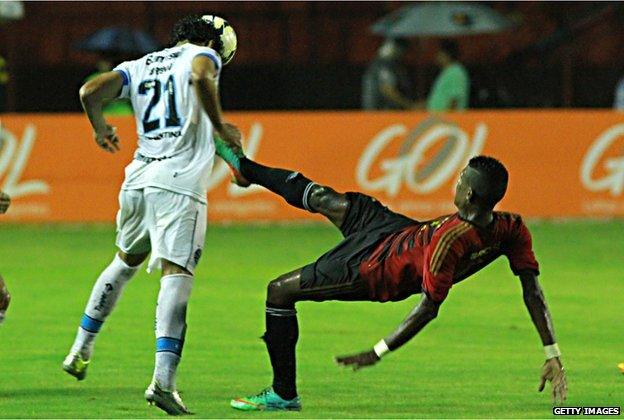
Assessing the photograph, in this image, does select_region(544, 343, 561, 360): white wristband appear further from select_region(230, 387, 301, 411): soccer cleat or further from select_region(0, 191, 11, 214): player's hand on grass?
select_region(0, 191, 11, 214): player's hand on grass

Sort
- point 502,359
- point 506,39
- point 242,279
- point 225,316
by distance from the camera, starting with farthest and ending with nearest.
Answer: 1. point 506,39
2. point 242,279
3. point 225,316
4. point 502,359

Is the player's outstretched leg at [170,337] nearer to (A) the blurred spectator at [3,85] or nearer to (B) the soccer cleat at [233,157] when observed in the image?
(B) the soccer cleat at [233,157]

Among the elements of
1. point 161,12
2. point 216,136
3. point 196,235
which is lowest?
point 196,235

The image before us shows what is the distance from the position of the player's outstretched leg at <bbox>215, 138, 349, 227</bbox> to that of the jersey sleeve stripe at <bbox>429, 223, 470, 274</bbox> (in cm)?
88

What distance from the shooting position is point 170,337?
8438mm

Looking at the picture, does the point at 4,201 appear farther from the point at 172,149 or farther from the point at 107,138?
the point at 172,149

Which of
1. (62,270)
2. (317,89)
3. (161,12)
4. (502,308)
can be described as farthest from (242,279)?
(161,12)

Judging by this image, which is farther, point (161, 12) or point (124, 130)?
point (161, 12)

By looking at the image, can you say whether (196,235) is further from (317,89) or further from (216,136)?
(317,89)

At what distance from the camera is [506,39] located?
25.1 m

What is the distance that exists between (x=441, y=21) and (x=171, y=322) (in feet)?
48.9

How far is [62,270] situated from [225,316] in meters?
3.74

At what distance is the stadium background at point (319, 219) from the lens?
9.47 metres

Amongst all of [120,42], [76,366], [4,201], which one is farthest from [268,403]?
[120,42]
